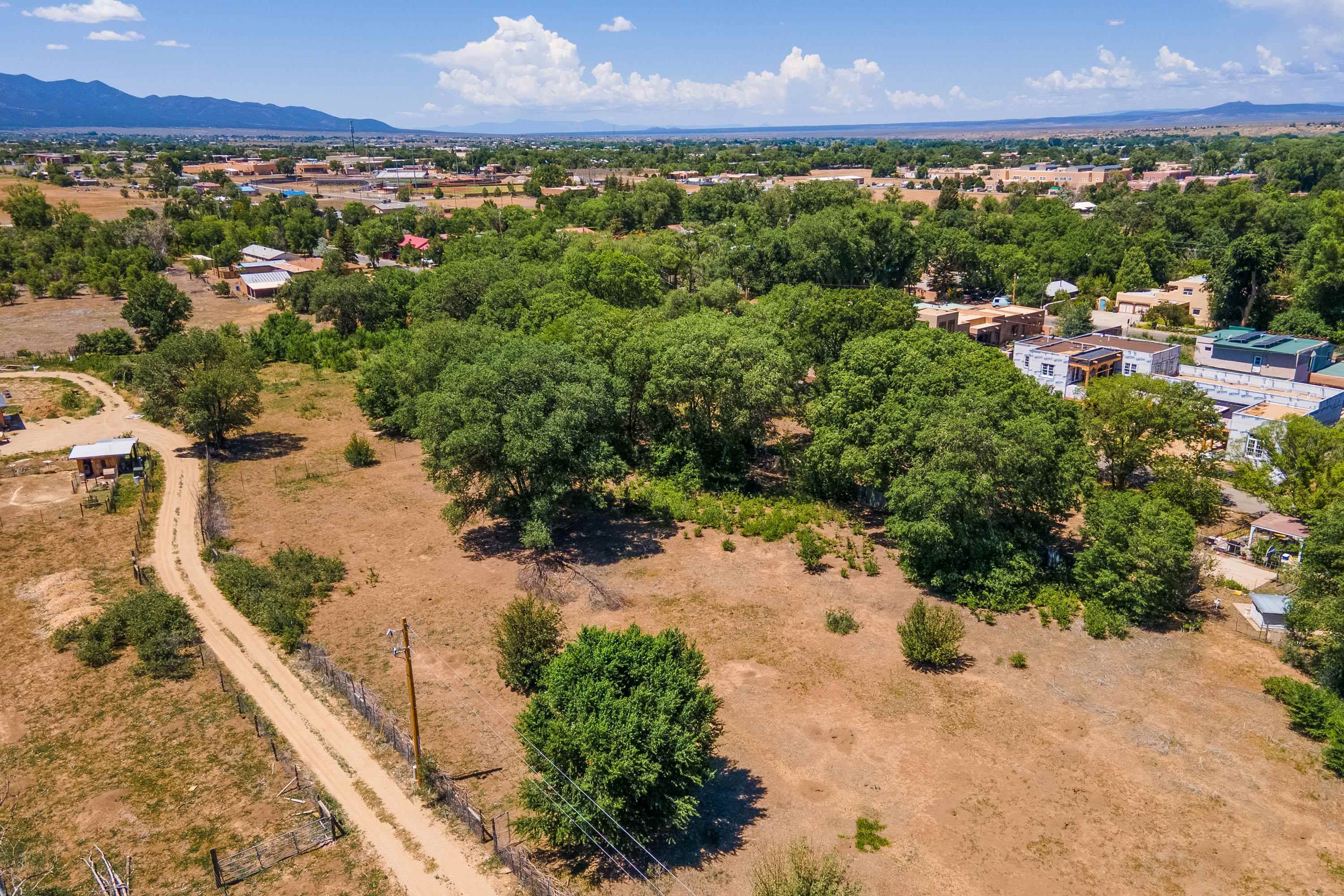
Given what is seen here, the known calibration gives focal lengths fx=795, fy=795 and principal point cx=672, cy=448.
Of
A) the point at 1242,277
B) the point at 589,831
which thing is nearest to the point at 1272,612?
the point at 589,831

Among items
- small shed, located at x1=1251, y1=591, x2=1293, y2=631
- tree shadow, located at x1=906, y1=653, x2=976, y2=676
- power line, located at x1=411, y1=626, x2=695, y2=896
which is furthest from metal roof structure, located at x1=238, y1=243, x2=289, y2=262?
small shed, located at x1=1251, y1=591, x2=1293, y2=631

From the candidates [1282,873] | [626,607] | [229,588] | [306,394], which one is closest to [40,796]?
[229,588]

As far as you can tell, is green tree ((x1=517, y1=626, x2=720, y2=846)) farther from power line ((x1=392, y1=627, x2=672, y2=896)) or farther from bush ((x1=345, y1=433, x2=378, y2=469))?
bush ((x1=345, y1=433, x2=378, y2=469))

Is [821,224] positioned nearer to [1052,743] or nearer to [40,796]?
[1052,743]

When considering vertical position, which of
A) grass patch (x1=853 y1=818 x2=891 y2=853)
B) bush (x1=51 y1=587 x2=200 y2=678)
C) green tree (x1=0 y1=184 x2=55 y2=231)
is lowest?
grass patch (x1=853 y1=818 x2=891 y2=853)

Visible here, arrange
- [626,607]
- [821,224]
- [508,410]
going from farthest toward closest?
1. [821,224]
2. [508,410]
3. [626,607]
